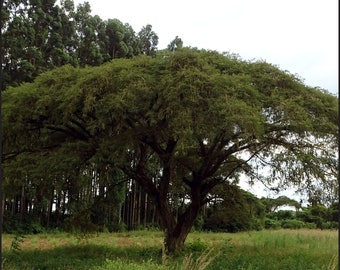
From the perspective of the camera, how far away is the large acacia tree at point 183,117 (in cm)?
927

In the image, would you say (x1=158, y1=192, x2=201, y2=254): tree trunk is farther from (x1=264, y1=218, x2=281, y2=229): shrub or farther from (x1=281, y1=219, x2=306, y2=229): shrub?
(x1=264, y1=218, x2=281, y2=229): shrub

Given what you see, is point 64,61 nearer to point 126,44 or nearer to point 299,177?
point 126,44

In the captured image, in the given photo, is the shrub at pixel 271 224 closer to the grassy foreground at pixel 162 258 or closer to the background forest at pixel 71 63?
the background forest at pixel 71 63

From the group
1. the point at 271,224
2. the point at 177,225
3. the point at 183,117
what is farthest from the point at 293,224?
the point at 183,117

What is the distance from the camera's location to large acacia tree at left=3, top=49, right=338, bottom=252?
30.4 feet

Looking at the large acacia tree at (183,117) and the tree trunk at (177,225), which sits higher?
the large acacia tree at (183,117)

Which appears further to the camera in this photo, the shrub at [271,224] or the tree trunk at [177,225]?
the shrub at [271,224]

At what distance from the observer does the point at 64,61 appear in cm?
2183

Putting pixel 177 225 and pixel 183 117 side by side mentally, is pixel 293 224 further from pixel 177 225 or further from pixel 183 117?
pixel 183 117

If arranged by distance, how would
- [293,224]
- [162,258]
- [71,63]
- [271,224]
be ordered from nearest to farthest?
1. [162,258]
2. [71,63]
3. [293,224]
4. [271,224]

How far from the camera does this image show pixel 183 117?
8805 mm

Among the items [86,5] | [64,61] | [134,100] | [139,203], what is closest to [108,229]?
[139,203]

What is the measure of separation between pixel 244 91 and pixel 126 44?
1586 centimetres

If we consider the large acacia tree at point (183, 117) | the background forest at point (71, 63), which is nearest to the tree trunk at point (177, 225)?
the large acacia tree at point (183, 117)
